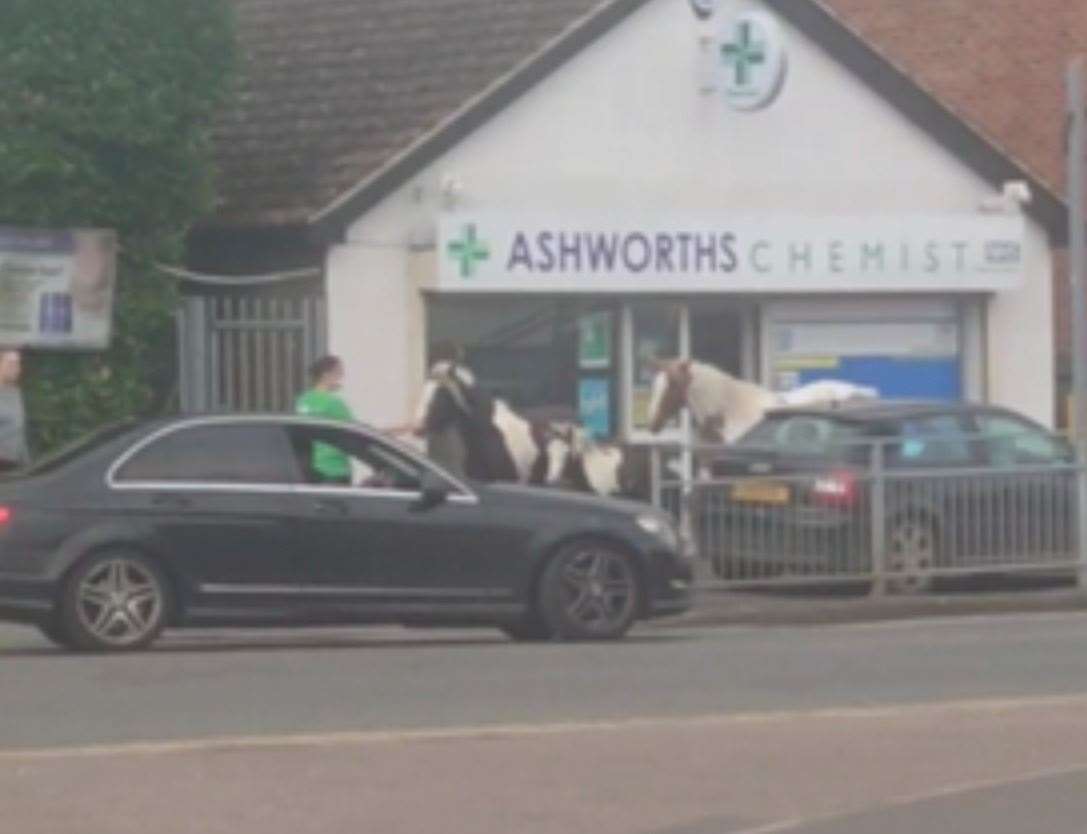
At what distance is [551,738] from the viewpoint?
14.8m

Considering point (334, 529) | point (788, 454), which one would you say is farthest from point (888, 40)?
point (334, 529)

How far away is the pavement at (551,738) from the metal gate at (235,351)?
8.23 metres

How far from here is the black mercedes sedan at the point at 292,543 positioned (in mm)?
19141

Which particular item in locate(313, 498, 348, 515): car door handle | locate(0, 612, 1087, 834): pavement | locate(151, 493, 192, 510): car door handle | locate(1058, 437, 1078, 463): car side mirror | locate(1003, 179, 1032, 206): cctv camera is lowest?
locate(0, 612, 1087, 834): pavement

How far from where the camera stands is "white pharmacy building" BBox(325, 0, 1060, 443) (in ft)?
93.2

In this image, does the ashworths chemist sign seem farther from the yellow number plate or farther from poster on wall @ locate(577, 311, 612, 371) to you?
the yellow number plate

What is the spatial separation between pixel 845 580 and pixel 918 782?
10939 mm

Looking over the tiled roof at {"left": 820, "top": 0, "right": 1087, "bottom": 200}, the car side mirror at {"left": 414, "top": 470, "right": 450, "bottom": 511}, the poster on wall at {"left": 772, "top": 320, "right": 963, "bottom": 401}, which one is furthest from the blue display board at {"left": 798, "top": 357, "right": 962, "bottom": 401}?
the car side mirror at {"left": 414, "top": 470, "right": 450, "bottom": 511}

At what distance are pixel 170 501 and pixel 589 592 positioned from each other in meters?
2.65

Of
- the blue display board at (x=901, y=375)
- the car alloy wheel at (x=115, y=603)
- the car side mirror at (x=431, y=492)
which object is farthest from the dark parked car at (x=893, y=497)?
the car alloy wheel at (x=115, y=603)

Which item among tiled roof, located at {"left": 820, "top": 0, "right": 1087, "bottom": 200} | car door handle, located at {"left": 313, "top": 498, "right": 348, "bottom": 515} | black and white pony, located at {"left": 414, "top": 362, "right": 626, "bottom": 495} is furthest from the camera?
tiled roof, located at {"left": 820, "top": 0, "right": 1087, "bottom": 200}

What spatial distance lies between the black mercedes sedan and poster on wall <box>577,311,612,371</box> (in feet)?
29.8

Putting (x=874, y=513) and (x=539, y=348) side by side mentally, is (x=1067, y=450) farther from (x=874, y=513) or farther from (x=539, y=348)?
(x=539, y=348)

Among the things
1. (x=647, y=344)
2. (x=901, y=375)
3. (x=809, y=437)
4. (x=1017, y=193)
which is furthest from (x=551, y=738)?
(x=1017, y=193)
